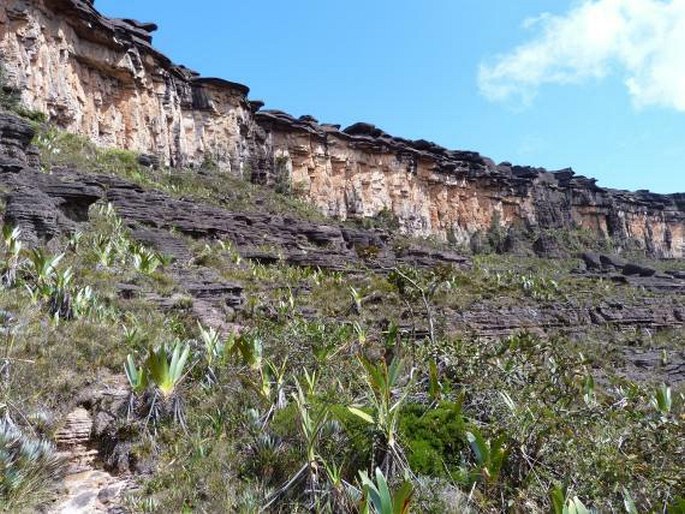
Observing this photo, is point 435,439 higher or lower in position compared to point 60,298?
lower

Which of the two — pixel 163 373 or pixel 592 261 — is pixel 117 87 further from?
pixel 592 261

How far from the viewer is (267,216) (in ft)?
96.9

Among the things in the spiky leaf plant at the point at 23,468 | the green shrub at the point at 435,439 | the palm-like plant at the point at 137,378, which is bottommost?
the green shrub at the point at 435,439

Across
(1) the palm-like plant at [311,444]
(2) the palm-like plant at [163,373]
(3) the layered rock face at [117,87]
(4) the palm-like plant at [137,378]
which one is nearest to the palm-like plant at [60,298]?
(4) the palm-like plant at [137,378]

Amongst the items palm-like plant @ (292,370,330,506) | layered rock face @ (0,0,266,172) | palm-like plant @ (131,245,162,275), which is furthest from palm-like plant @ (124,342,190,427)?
layered rock face @ (0,0,266,172)

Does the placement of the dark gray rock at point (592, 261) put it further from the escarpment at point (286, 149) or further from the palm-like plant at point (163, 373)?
the palm-like plant at point (163, 373)

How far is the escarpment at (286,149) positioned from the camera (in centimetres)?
2953

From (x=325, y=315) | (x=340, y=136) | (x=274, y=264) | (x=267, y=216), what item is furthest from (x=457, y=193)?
(x=325, y=315)

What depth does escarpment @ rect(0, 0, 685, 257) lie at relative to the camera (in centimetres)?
2953

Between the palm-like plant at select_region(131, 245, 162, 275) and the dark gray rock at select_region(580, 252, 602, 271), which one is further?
the dark gray rock at select_region(580, 252, 602, 271)

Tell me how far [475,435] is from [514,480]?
2.18 feet

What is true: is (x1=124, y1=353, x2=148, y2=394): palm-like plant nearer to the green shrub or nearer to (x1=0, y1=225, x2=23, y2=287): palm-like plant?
the green shrub

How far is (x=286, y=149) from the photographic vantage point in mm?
47281

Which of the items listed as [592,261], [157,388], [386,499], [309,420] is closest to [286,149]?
[592,261]
